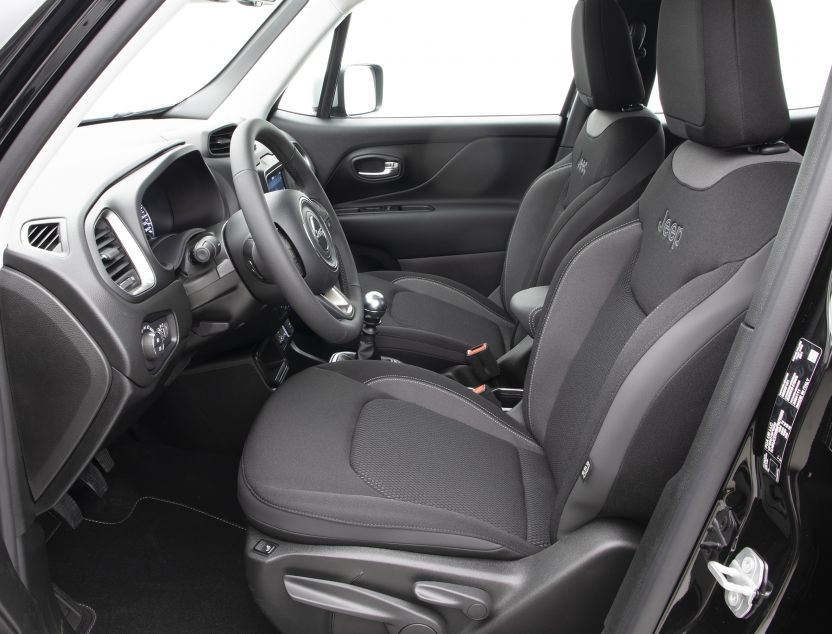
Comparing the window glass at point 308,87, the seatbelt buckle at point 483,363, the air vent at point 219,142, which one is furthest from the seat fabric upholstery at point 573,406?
the window glass at point 308,87

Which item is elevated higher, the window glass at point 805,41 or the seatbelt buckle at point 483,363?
the window glass at point 805,41

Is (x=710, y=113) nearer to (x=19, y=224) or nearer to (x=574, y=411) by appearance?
(x=574, y=411)

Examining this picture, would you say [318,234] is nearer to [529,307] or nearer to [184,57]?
[529,307]

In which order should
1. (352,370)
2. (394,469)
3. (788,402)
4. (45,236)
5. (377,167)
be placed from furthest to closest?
1. (377,167)
2. (352,370)
3. (394,469)
4. (45,236)
5. (788,402)

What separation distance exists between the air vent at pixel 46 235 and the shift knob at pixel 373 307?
77 centimetres

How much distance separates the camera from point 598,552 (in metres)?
1.13

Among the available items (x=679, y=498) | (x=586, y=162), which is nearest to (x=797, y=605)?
(x=679, y=498)

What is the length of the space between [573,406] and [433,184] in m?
1.58

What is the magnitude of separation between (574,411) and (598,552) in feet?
1.02

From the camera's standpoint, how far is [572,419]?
4.55ft

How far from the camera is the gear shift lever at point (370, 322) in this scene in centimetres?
183

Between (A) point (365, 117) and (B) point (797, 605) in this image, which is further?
(A) point (365, 117)

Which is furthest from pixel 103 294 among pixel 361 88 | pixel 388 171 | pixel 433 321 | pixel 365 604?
pixel 388 171

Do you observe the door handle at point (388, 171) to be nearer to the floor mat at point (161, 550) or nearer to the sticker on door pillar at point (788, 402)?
the floor mat at point (161, 550)
